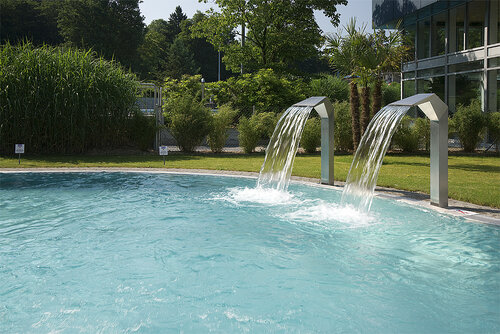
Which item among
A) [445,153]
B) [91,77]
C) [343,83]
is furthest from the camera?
[343,83]

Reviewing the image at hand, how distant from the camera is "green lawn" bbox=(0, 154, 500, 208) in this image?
877 cm

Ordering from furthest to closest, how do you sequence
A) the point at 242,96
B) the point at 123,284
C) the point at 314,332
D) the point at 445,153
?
the point at 242,96
the point at 445,153
the point at 123,284
the point at 314,332

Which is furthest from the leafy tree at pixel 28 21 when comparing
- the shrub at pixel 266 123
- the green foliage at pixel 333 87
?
the shrub at pixel 266 123

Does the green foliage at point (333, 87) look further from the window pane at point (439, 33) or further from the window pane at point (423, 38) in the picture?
the window pane at point (439, 33)

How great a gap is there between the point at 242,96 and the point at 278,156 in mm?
11281

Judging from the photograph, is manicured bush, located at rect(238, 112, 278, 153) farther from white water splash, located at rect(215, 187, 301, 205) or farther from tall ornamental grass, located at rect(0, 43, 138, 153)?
white water splash, located at rect(215, 187, 301, 205)

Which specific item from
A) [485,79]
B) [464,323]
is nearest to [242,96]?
[485,79]

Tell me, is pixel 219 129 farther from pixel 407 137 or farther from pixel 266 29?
pixel 266 29

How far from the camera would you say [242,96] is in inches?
868

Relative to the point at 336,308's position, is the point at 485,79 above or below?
above

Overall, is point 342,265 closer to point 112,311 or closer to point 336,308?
point 336,308

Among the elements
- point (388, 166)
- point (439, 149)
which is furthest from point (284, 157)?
point (439, 149)

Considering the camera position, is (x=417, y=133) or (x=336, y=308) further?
(x=417, y=133)

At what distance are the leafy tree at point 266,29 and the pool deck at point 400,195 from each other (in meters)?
14.7
